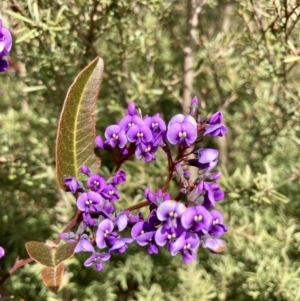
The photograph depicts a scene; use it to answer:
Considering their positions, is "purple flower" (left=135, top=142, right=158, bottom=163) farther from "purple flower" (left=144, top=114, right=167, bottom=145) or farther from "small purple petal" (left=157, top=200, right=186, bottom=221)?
"small purple petal" (left=157, top=200, right=186, bottom=221)

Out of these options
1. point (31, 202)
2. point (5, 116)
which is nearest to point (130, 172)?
point (31, 202)

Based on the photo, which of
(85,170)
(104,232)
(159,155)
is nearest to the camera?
(104,232)

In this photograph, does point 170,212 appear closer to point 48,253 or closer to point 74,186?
point 74,186

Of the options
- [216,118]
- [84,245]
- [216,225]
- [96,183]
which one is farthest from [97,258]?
[216,118]

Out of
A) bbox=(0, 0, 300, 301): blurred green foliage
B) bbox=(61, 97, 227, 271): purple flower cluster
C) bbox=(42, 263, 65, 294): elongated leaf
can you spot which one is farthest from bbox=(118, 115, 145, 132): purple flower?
bbox=(0, 0, 300, 301): blurred green foliage

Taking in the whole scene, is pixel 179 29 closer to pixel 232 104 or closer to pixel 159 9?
pixel 232 104

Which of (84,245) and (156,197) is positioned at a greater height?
(156,197)
